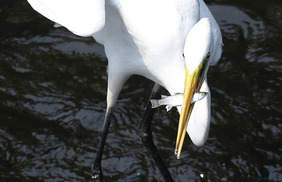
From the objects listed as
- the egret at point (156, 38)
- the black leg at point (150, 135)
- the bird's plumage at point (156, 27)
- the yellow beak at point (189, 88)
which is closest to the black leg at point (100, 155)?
the black leg at point (150, 135)

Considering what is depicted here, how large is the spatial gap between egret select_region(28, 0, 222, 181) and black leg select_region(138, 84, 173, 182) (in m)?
0.45

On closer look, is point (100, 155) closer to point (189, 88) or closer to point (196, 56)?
point (189, 88)

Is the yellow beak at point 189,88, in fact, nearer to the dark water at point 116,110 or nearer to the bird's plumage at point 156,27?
the bird's plumage at point 156,27

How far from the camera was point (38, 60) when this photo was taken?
5.55 m

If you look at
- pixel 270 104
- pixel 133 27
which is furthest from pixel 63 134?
pixel 270 104

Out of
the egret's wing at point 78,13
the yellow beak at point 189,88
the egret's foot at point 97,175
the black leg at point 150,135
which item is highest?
the egret's wing at point 78,13

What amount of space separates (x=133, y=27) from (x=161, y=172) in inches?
45.4

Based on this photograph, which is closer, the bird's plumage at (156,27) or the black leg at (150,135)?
the bird's plumage at (156,27)

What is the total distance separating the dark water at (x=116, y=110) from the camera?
14.9 feet

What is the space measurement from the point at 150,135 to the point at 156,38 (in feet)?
3.50

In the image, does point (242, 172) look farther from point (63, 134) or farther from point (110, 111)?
point (63, 134)

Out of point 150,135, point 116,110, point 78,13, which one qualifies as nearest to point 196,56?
point 78,13

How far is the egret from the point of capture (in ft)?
11.6

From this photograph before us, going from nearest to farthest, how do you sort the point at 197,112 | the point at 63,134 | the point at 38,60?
the point at 197,112 → the point at 63,134 → the point at 38,60
